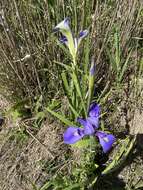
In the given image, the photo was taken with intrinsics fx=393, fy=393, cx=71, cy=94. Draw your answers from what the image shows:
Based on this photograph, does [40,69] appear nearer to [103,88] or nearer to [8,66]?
[8,66]

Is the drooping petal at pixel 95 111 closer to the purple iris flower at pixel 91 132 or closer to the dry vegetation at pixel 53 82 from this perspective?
the purple iris flower at pixel 91 132

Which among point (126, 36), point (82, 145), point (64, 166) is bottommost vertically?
point (64, 166)

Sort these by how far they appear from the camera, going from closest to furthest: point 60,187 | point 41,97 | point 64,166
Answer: point 60,187 → point 64,166 → point 41,97

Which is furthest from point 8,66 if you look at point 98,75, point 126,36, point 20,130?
point 126,36

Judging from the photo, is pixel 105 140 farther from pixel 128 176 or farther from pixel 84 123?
pixel 128 176

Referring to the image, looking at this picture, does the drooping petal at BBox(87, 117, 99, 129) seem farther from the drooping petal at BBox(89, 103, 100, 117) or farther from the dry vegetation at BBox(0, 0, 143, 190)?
the dry vegetation at BBox(0, 0, 143, 190)

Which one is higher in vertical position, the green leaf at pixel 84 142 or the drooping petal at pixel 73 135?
the drooping petal at pixel 73 135

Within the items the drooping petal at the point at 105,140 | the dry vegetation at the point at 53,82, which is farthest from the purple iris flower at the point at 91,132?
the dry vegetation at the point at 53,82

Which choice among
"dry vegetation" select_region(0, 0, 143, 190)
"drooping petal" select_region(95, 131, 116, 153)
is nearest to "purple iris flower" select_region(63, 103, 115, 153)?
"drooping petal" select_region(95, 131, 116, 153)
